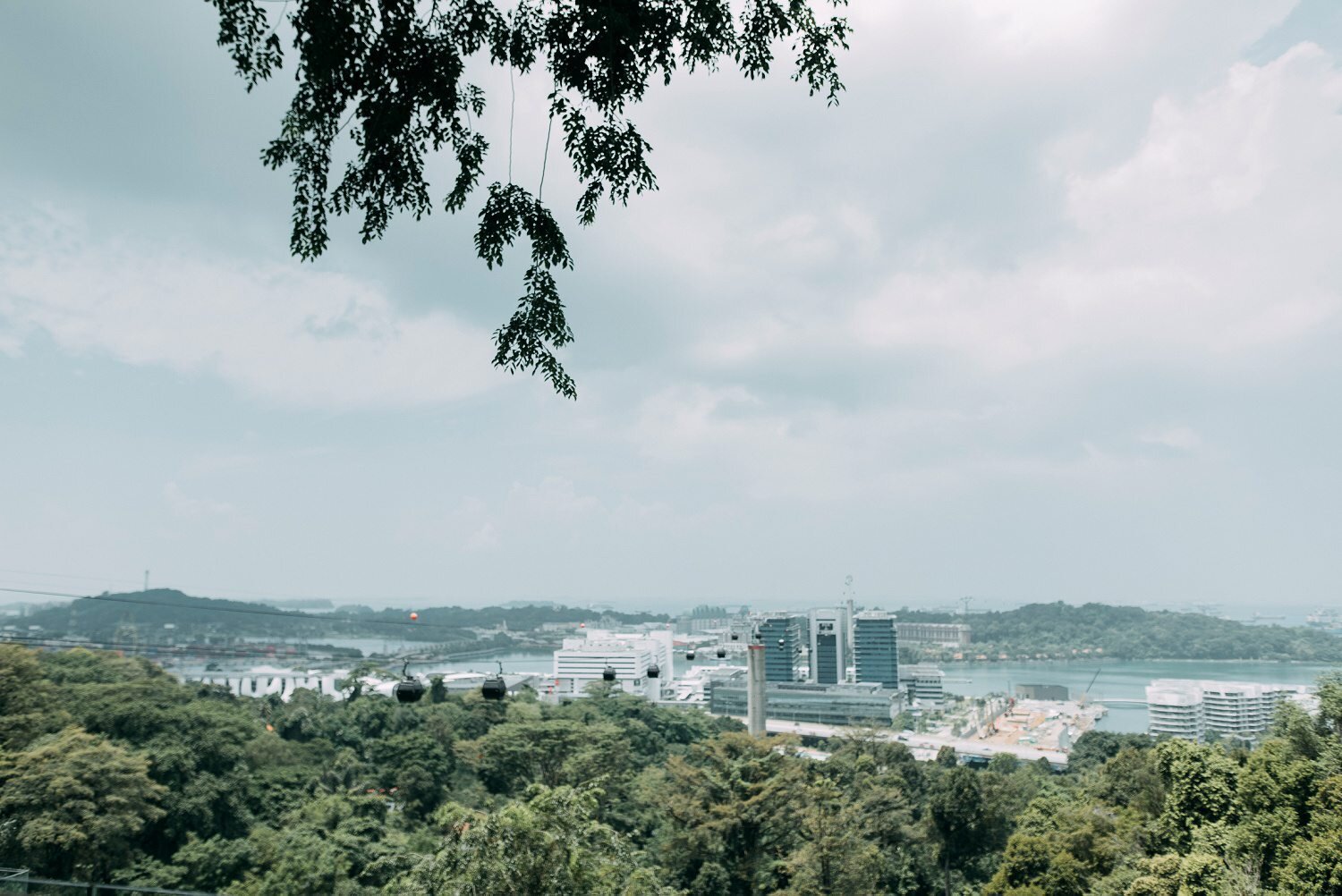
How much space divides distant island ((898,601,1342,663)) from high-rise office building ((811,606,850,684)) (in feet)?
76.6

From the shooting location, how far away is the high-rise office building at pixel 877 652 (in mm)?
65812

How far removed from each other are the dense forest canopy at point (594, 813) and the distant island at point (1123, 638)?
70726 mm

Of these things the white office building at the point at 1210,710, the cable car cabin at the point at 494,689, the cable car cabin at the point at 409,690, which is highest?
the cable car cabin at the point at 409,690

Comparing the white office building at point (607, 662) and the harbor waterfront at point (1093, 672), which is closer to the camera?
the white office building at point (607, 662)

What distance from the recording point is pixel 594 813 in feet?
50.0

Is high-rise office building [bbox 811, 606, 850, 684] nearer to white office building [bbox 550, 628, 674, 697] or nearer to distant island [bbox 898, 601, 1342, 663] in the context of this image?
white office building [bbox 550, 628, 674, 697]

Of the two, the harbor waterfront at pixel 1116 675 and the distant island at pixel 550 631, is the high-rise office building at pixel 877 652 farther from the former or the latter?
the distant island at pixel 550 631

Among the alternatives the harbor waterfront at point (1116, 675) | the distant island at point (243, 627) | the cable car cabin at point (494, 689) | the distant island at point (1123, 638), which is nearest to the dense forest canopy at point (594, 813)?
the cable car cabin at point (494, 689)

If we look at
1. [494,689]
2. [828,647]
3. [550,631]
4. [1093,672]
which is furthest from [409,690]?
[1093,672]

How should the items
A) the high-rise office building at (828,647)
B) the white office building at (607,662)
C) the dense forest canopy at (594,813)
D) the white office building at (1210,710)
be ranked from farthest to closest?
the high-rise office building at (828,647) < the white office building at (607,662) < the white office building at (1210,710) < the dense forest canopy at (594,813)

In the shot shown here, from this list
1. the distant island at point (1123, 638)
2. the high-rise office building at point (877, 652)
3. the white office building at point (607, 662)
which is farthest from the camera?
the distant island at point (1123, 638)

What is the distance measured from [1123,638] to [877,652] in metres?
40.9

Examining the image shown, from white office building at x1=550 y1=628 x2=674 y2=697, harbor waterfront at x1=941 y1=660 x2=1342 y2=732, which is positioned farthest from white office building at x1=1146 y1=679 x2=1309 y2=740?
white office building at x1=550 y1=628 x2=674 y2=697

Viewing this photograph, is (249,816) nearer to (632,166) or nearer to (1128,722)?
(632,166)
